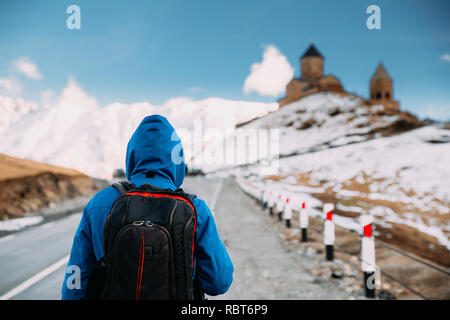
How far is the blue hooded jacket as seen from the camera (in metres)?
1.98

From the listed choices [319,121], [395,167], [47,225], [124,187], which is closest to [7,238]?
[47,225]

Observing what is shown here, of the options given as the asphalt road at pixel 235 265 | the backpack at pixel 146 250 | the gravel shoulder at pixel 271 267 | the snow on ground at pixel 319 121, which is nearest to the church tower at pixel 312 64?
the snow on ground at pixel 319 121

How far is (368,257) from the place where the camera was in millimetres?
5152

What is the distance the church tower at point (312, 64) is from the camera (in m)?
115

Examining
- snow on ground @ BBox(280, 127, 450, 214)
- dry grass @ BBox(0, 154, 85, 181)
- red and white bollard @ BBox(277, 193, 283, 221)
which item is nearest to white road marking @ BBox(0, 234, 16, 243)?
dry grass @ BBox(0, 154, 85, 181)

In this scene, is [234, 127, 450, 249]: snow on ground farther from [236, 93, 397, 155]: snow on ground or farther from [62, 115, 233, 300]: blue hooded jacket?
[236, 93, 397, 155]: snow on ground

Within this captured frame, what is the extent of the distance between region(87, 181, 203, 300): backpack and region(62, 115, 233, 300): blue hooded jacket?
15cm

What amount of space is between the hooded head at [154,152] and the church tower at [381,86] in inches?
4490

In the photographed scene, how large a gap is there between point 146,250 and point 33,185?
18.4 m

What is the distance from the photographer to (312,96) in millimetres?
99375
